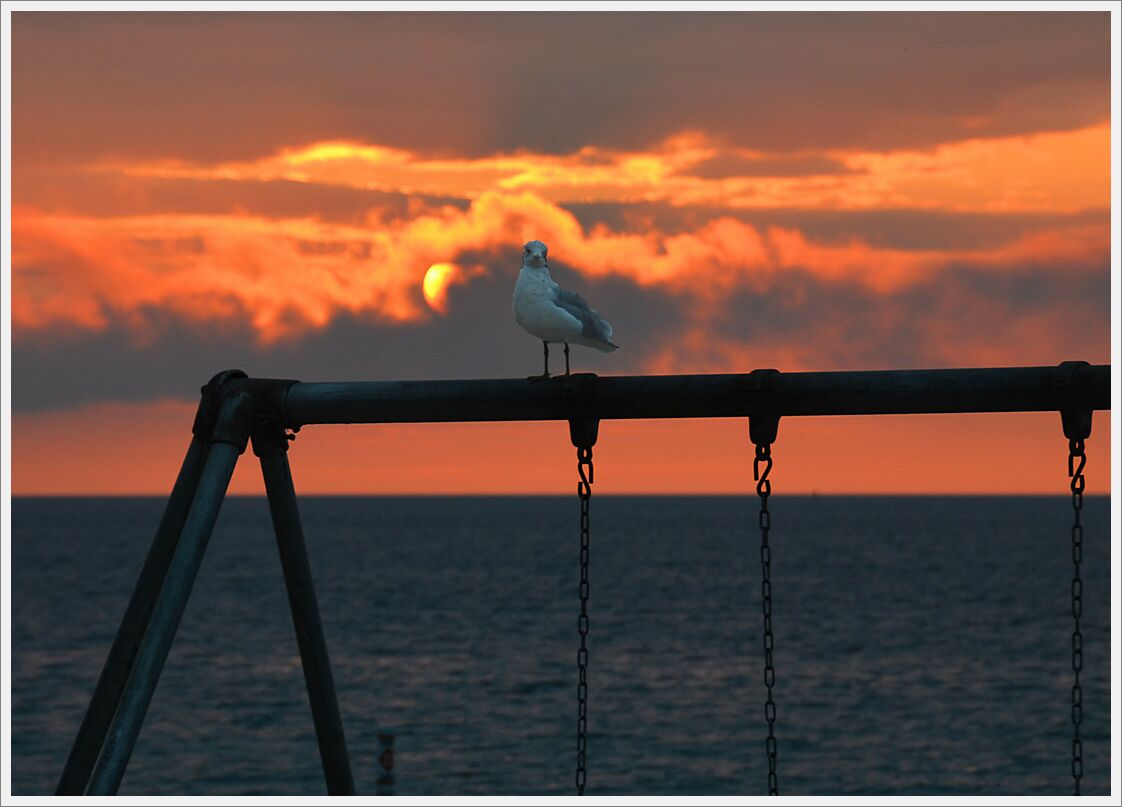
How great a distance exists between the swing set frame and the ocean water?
1237 inches

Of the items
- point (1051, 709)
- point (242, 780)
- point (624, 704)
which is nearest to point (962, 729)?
point (1051, 709)

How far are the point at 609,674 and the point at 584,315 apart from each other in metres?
53.8

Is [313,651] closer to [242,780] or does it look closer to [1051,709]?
[242,780]

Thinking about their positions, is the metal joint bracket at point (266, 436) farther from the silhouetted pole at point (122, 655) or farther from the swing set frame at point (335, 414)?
the silhouetted pole at point (122, 655)

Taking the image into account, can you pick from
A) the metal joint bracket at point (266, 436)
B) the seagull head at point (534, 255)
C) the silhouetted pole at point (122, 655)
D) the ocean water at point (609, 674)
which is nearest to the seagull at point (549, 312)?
the seagull head at point (534, 255)

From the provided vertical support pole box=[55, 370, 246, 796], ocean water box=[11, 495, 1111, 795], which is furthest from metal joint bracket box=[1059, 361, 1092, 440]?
ocean water box=[11, 495, 1111, 795]

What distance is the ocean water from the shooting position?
139 ft

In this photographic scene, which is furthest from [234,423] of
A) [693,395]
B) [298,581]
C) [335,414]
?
[693,395]

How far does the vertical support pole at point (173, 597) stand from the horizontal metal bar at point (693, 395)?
0.25 metres

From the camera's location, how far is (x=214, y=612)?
8356 cm

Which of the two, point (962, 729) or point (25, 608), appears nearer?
point (962, 729)

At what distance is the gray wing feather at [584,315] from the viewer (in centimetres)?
820

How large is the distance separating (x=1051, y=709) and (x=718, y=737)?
42.1ft

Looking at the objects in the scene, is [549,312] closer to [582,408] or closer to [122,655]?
[582,408]
